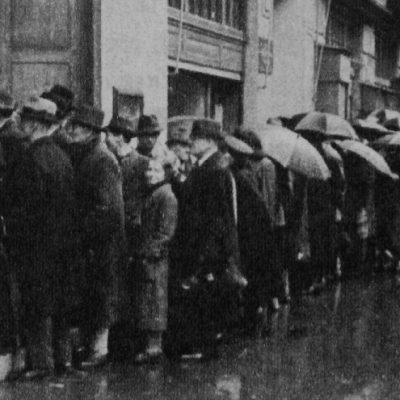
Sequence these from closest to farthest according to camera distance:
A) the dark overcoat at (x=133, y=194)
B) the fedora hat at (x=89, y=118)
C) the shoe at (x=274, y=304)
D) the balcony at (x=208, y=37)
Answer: the fedora hat at (x=89, y=118) < the dark overcoat at (x=133, y=194) < the shoe at (x=274, y=304) < the balcony at (x=208, y=37)

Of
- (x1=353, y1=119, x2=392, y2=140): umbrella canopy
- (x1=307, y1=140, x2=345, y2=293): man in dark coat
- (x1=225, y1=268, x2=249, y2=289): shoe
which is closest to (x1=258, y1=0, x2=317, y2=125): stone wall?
(x1=353, y1=119, x2=392, y2=140): umbrella canopy

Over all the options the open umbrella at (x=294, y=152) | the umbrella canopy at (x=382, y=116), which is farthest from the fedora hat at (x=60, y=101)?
the umbrella canopy at (x=382, y=116)

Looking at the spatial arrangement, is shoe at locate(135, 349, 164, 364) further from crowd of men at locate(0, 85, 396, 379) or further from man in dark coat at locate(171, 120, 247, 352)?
man in dark coat at locate(171, 120, 247, 352)

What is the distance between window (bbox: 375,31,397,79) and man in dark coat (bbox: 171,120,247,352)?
81.2ft

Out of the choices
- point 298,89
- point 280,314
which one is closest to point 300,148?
point 280,314

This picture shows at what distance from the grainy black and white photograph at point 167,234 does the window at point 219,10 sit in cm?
17

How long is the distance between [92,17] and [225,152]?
4.10m

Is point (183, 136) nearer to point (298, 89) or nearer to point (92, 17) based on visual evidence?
point (92, 17)

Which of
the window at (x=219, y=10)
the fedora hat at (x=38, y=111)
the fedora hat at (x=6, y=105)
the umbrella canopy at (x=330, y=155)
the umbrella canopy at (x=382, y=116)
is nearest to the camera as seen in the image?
the fedora hat at (x=38, y=111)

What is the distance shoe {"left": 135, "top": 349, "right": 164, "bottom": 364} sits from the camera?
1021cm

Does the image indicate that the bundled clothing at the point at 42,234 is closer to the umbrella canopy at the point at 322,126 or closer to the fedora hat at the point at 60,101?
the fedora hat at the point at 60,101

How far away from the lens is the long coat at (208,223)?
1063 cm

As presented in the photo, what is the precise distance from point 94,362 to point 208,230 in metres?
Result: 1.52

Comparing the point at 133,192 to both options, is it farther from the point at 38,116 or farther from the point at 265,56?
the point at 265,56
